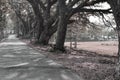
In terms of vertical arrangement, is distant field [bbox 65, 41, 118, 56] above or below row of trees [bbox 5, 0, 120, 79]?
below

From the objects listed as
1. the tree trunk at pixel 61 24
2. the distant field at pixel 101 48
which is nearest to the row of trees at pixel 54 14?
the tree trunk at pixel 61 24

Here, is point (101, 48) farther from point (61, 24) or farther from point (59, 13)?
point (61, 24)

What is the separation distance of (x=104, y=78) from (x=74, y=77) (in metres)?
1.13

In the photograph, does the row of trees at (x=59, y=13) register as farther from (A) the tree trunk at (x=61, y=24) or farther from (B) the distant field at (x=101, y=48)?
(B) the distant field at (x=101, y=48)

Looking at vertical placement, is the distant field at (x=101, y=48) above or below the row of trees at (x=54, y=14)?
below

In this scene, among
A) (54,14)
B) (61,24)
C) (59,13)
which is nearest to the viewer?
(61,24)

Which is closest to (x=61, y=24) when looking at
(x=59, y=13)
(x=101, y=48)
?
(x=59, y=13)

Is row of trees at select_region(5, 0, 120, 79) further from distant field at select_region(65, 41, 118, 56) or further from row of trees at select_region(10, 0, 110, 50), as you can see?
distant field at select_region(65, 41, 118, 56)

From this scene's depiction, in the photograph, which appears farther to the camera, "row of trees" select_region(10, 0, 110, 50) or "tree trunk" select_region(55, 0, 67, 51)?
"row of trees" select_region(10, 0, 110, 50)

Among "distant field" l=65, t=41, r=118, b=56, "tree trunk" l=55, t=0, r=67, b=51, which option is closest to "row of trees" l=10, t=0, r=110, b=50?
"tree trunk" l=55, t=0, r=67, b=51

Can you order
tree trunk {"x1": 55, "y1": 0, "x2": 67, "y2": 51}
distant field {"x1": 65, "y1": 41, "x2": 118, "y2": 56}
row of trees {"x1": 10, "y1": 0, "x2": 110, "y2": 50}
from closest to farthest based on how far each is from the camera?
tree trunk {"x1": 55, "y1": 0, "x2": 67, "y2": 51}
row of trees {"x1": 10, "y1": 0, "x2": 110, "y2": 50}
distant field {"x1": 65, "y1": 41, "x2": 118, "y2": 56}

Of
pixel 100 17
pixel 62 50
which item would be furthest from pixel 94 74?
pixel 100 17

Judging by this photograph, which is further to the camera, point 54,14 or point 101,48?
point 101,48

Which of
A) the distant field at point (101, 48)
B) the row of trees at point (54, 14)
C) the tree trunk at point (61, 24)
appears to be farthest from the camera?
the distant field at point (101, 48)
